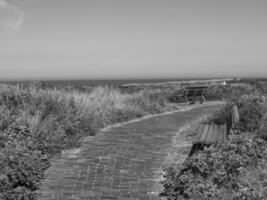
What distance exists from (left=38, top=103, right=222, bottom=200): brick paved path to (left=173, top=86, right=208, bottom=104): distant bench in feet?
31.8

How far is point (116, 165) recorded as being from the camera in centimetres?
709

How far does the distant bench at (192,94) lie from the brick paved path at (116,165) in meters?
9.69

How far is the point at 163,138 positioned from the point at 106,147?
77.4 inches

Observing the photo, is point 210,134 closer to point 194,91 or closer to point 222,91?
point 194,91

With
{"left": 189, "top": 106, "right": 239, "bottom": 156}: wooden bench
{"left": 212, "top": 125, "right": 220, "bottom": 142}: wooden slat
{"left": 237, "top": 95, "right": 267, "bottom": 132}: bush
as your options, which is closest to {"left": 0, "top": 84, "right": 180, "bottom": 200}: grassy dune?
{"left": 189, "top": 106, "right": 239, "bottom": 156}: wooden bench

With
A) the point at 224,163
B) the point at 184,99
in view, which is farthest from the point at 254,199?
the point at 184,99

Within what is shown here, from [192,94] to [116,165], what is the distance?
14.4 metres

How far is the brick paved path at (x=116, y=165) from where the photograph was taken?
224 inches

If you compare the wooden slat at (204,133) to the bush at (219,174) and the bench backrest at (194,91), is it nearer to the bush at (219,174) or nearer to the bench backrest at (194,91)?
the bush at (219,174)

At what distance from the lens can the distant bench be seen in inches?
816

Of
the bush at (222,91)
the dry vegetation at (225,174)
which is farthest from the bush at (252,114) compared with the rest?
the bush at (222,91)

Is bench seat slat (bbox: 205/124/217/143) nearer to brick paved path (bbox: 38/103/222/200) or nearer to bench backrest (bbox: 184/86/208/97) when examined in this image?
brick paved path (bbox: 38/103/222/200)

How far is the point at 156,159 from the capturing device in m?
7.74

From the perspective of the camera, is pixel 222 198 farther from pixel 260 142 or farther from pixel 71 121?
pixel 71 121
